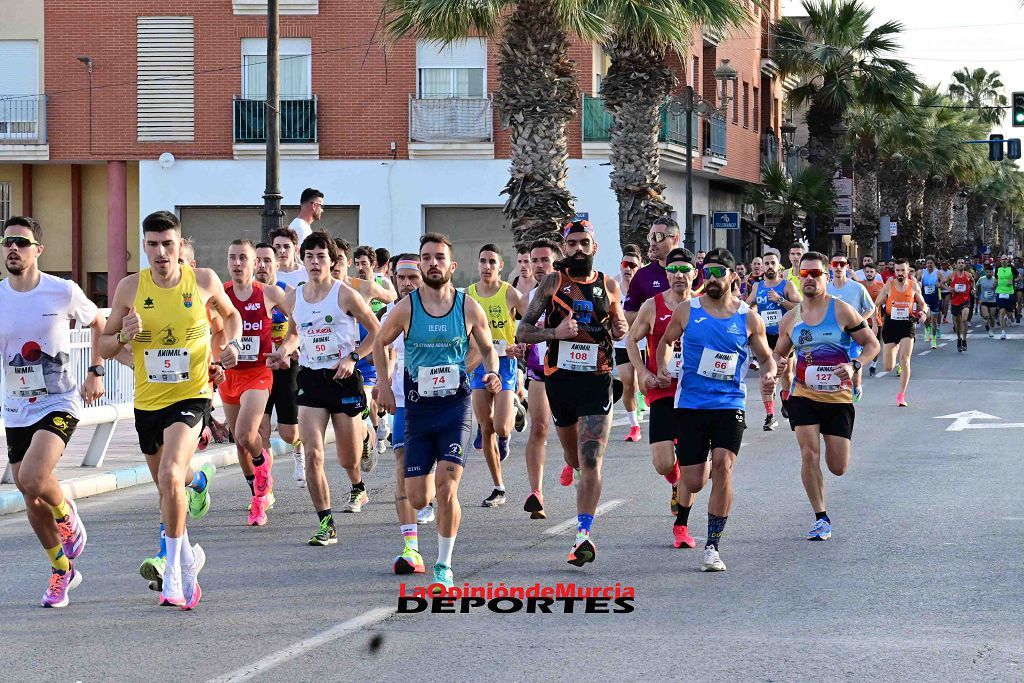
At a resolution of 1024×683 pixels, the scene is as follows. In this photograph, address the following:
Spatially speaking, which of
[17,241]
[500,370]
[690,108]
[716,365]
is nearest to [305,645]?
[17,241]

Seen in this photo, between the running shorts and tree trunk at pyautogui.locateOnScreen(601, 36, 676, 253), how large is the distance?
847 inches

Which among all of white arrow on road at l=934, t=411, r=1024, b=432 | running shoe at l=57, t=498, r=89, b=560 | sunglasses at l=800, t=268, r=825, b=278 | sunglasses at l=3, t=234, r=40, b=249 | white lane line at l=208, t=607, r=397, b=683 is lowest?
white arrow on road at l=934, t=411, r=1024, b=432

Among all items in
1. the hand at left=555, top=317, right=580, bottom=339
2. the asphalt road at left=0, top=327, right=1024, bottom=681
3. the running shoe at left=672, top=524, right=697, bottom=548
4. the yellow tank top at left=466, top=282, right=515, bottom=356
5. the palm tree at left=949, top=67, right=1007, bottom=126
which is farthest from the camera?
the palm tree at left=949, top=67, right=1007, bottom=126

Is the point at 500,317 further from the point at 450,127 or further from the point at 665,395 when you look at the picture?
the point at 450,127

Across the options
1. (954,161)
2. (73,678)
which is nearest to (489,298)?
(73,678)

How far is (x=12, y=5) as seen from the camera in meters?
34.8

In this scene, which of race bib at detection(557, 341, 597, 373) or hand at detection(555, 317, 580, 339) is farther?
race bib at detection(557, 341, 597, 373)

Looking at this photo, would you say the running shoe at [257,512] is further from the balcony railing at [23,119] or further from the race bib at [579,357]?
the balcony railing at [23,119]

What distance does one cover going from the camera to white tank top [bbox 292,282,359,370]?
9.77 metres

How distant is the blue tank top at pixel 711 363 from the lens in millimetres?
8719

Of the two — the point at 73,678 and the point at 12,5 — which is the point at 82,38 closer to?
the point at 12,5

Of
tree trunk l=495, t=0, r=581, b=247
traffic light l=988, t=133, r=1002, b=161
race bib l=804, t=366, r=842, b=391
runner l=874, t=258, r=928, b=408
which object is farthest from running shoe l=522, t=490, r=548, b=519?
traffic light l=988, t=133, r=1002, b=161

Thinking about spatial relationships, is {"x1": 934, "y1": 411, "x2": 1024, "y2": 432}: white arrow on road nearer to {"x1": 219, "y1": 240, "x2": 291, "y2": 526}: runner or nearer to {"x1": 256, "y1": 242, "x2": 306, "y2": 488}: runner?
{"x1": 256, "y1": 242, "x2": 306, "y2": 488}: runner

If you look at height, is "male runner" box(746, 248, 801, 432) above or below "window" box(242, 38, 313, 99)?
below
